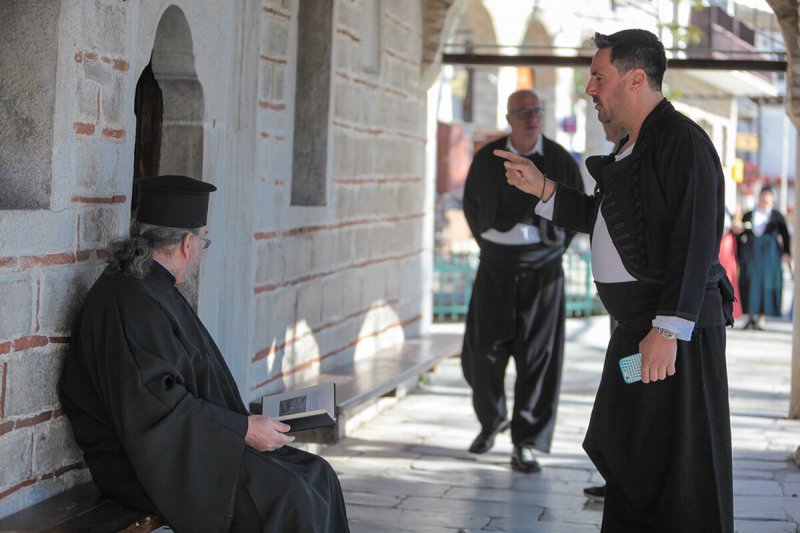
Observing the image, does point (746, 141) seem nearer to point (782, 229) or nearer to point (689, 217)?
point (782, 229)

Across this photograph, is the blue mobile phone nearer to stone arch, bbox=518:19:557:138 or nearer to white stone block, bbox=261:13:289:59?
white stone block, bbox=261:13:289:59

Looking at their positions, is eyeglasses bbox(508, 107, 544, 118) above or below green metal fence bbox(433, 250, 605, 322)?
above

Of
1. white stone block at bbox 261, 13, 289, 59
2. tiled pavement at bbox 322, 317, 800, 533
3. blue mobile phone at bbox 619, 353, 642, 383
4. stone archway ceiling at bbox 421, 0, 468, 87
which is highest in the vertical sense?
stone archway ceiling at bbox 421, 0, 468, 87

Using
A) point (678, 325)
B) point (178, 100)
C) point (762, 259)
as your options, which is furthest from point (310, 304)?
point (762, 259)

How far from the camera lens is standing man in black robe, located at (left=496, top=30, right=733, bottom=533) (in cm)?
387

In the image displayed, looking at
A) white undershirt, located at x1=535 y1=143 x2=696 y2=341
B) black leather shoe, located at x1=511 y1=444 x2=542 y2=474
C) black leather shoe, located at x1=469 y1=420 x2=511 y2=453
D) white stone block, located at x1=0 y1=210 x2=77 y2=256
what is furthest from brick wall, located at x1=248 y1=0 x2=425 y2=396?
white undershirt, located at x1=535 y1=143 x2=696 y2=341

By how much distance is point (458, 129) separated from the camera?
18.0m

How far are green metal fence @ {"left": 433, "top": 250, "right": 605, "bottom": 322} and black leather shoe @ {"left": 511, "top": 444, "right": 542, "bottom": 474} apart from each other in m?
7.29

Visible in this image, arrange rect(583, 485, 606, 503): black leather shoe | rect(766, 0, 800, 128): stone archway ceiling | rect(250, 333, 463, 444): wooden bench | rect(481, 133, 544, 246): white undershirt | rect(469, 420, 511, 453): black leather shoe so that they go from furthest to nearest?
rect(766, 0, 800, 128): stone archway ceiling → rect(469, 420, 511, 453): black leather shoe → rect(481, 133, 544, 246): white undershirt → rect(250, 333, 463, 444): wooden bench → rect(583, 485, 606, 503): black leather shoe

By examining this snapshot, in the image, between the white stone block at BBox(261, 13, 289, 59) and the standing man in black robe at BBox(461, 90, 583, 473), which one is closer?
the white stone block at BBox(261, 13, 289, 59)

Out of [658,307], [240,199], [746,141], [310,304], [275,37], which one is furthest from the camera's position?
[746,141]

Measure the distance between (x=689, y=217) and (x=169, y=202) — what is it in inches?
65.5

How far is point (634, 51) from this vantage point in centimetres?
405

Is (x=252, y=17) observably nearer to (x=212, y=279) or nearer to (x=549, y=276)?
(x=212, y=279)
